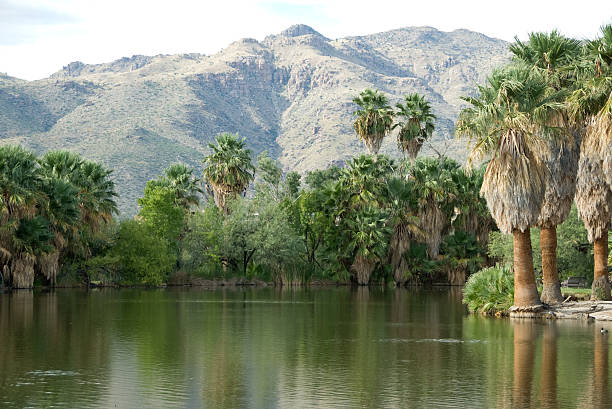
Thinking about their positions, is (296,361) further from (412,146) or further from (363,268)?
(412,146)

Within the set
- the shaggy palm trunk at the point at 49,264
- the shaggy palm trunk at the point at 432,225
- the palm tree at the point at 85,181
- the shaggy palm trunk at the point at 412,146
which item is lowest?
the shaggy palm trunk at the point at 49,264

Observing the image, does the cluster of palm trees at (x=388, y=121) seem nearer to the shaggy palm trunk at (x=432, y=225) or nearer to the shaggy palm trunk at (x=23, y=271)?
the shaggy palm trunk at (x=432, y=225)

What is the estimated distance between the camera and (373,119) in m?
85.1

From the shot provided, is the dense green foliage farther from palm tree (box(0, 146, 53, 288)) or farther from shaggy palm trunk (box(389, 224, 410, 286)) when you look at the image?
palm tree (box(0, 146, 53, 288))

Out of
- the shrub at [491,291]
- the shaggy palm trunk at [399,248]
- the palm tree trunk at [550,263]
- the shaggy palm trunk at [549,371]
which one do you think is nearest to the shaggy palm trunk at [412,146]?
the shaggy palm trunk at [399,248]

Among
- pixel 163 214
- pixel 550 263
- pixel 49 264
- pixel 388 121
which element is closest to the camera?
pixel 550 263

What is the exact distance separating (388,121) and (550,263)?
156ft

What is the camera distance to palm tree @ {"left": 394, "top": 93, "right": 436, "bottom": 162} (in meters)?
85.2

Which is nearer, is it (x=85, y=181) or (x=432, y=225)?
(x=85, y=181)

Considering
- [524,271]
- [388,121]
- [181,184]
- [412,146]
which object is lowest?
[524,271]

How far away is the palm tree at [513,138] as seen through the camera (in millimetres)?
34875

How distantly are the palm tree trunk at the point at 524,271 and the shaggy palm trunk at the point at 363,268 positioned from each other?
4669cm

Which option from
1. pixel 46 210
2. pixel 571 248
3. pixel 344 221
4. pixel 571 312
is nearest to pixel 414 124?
pixel 344 221

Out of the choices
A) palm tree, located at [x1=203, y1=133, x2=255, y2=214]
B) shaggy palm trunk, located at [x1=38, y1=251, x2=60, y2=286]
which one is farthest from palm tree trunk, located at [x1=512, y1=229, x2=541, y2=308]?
palm tree, located at [x1=203, y1=133, x2=255, y2=214]
